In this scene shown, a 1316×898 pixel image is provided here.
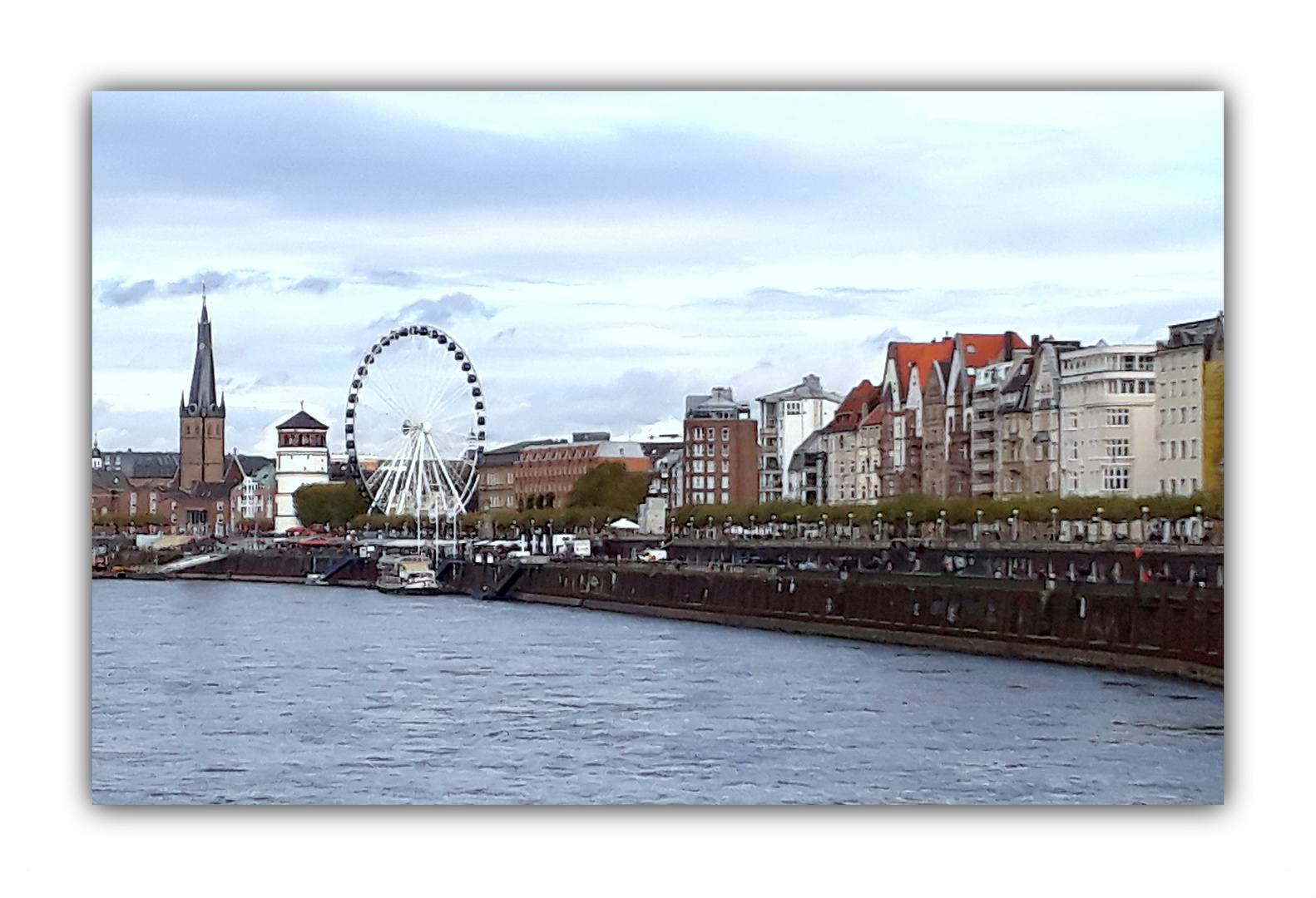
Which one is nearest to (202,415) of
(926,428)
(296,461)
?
(296,461)

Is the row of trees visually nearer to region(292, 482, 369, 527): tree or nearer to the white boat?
the white boat

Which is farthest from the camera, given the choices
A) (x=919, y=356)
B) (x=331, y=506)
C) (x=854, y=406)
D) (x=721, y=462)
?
(x=331, y=506)

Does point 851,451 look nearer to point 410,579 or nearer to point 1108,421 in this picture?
point 410,579

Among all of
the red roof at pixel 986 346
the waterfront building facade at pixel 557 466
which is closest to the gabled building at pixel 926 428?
the red roof at pixel 986 346

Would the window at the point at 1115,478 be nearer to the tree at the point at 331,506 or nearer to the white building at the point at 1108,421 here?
the white building at the point at 1108,421

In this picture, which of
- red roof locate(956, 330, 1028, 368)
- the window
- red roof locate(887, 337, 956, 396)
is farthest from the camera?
the window

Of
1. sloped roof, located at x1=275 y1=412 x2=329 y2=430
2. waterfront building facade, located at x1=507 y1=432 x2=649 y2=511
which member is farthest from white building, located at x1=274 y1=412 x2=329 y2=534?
waterfront building facade, located at x1=507 y1=432 x2=649 y2=511
